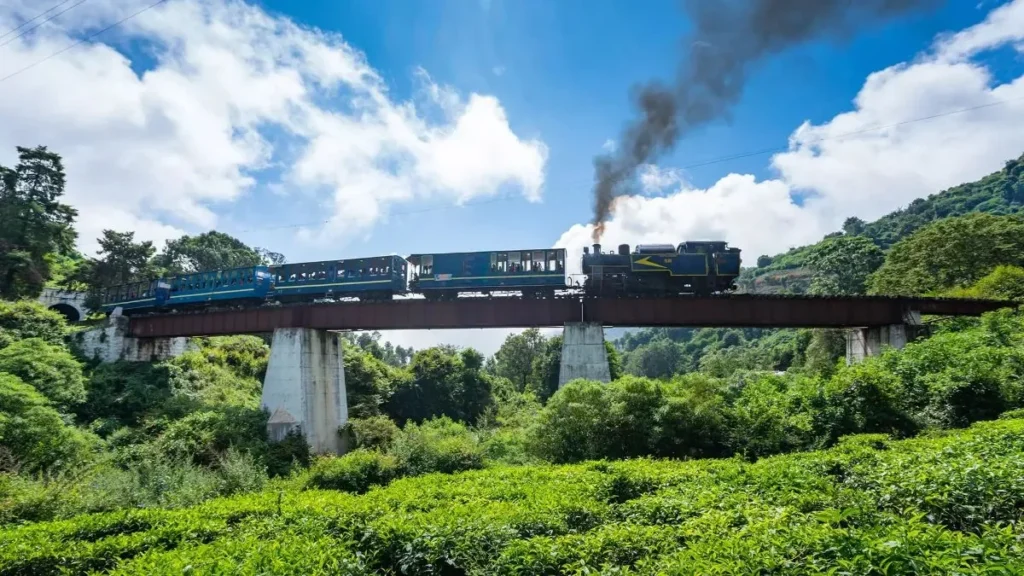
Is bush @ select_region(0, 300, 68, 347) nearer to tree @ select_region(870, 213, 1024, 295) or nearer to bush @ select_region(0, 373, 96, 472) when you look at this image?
bush @ select_region(0, 373, 96, 472)

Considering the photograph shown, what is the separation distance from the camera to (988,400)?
51.4 ft

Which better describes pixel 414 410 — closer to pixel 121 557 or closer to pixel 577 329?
pixel 577 329

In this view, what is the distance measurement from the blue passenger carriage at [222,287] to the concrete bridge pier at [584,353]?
17877mm

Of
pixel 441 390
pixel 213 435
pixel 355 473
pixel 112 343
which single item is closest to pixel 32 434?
pixel 213 435

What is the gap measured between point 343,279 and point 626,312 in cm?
1540

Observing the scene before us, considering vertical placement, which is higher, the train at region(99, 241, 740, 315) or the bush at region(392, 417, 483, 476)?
the train at region(99, 241, 740, 315)

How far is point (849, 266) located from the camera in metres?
54.8

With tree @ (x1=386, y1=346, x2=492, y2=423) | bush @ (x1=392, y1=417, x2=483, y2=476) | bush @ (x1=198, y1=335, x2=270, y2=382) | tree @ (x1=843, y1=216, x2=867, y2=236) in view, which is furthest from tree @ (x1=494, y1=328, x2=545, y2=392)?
tree @ (x1=843, y1=216, x2=867, y2=236)

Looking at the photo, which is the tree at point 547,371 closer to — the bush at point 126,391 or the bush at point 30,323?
the bush at point 126,391

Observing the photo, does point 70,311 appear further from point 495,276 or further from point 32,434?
point 495,276

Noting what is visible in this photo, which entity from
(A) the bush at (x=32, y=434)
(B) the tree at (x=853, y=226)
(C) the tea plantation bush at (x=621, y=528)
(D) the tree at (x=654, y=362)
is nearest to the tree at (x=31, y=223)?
(A) the bush at (x=32, y=434)

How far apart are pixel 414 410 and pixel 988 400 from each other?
3588 centimetres

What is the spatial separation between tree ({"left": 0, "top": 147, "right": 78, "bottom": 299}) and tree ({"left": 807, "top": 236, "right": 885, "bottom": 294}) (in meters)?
73.4

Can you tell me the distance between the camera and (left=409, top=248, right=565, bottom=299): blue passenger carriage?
2464 cm
